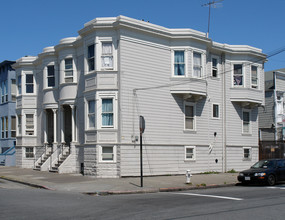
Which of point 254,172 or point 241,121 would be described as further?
point 241,121

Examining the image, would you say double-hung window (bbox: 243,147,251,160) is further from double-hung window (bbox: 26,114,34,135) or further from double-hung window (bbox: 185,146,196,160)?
double-hung window (bbox: 26,114,34,135)

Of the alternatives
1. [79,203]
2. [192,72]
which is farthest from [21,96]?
[79,203]

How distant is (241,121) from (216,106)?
8.03 ft

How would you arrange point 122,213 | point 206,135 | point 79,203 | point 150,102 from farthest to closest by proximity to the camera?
point 206,135 → point 150,102 → point 79,203 → point 122,213

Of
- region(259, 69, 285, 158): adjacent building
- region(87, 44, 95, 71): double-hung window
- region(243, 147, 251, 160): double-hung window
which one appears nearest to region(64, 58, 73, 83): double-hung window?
region(87, 44, 95, 71): double-hung window

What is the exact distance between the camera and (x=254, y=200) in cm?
1254

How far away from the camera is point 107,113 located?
20547 millimetres

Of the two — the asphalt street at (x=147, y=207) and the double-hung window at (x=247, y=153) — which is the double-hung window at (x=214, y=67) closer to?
the double-hung window at (x=247, y=153)

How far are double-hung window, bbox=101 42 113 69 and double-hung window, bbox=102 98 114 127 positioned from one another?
1.89 metres

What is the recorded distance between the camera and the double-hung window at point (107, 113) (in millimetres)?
20547

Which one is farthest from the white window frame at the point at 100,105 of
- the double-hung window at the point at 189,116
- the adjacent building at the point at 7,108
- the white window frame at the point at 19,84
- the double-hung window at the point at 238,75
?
the adjacent building at the point at 7,108

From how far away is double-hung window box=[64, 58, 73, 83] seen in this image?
77.1ft

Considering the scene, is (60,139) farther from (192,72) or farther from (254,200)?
(254,200)

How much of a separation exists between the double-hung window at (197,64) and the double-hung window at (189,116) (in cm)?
194
